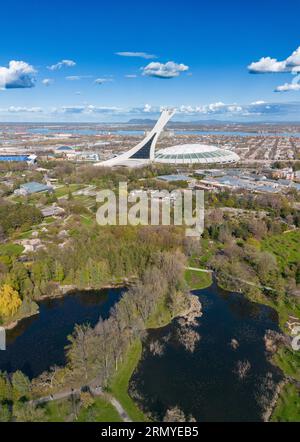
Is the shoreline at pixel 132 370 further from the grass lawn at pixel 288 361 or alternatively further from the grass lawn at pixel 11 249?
the grass lawn at pixel 11 249

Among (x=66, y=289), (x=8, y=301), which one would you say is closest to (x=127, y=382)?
(x=8, y=301)

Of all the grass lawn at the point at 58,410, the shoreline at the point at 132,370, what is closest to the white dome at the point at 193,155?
the shoreline at the point at 132,370

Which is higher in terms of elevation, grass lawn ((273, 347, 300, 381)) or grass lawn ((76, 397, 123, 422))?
grass lawn ((273, 347, 300, 381))

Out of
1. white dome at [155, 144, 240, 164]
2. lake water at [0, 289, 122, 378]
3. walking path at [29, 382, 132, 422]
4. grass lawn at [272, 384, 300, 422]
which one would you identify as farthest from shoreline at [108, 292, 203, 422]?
white dome at [155, 144, 240, 164]

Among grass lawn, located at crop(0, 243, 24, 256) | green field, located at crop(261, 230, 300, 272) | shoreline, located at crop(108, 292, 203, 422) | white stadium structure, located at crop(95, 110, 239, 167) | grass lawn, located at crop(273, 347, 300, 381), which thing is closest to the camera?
shoreline, located at crop(108, 292, 203, 422)

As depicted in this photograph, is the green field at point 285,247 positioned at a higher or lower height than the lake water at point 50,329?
higher

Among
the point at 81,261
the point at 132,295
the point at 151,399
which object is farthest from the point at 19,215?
the point at 151,399

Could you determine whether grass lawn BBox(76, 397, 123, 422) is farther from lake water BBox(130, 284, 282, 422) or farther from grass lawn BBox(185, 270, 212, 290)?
grass lawn BBox(185, 270, 212, 290)
